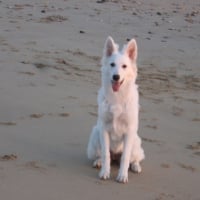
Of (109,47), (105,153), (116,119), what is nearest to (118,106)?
(116,119)

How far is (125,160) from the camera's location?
16.3ft

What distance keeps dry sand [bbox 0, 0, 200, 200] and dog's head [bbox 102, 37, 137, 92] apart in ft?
2.79

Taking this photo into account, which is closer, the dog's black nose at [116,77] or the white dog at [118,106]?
the dog's black nose at [116,77]

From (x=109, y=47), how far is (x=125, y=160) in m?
1.03

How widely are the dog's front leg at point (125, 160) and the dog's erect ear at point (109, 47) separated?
770 mm

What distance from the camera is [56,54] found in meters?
9.40

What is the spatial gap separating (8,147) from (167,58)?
5.25 m

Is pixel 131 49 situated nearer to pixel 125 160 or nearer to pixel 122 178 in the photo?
pixel 125 160

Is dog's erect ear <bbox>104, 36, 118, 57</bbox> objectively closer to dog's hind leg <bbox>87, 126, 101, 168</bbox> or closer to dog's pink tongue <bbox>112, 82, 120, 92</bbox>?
dog's pink tongue <bbox>112, 82, 120, 92</bbox>

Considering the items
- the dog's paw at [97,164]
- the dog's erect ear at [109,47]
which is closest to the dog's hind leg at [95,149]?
the dog's paw at [97,164]

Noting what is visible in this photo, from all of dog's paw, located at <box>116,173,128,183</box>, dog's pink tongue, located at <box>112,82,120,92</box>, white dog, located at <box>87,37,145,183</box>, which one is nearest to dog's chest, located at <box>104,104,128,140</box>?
white dog, located at <box>87,37,145,183</box>

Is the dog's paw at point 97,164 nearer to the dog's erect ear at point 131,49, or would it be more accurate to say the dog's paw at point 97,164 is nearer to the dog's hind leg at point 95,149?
the dog's hind leg at point 95,149

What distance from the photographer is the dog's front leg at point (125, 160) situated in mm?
4887

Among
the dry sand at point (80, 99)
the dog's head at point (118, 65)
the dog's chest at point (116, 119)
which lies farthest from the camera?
the dog's chest at point (116, 119)
